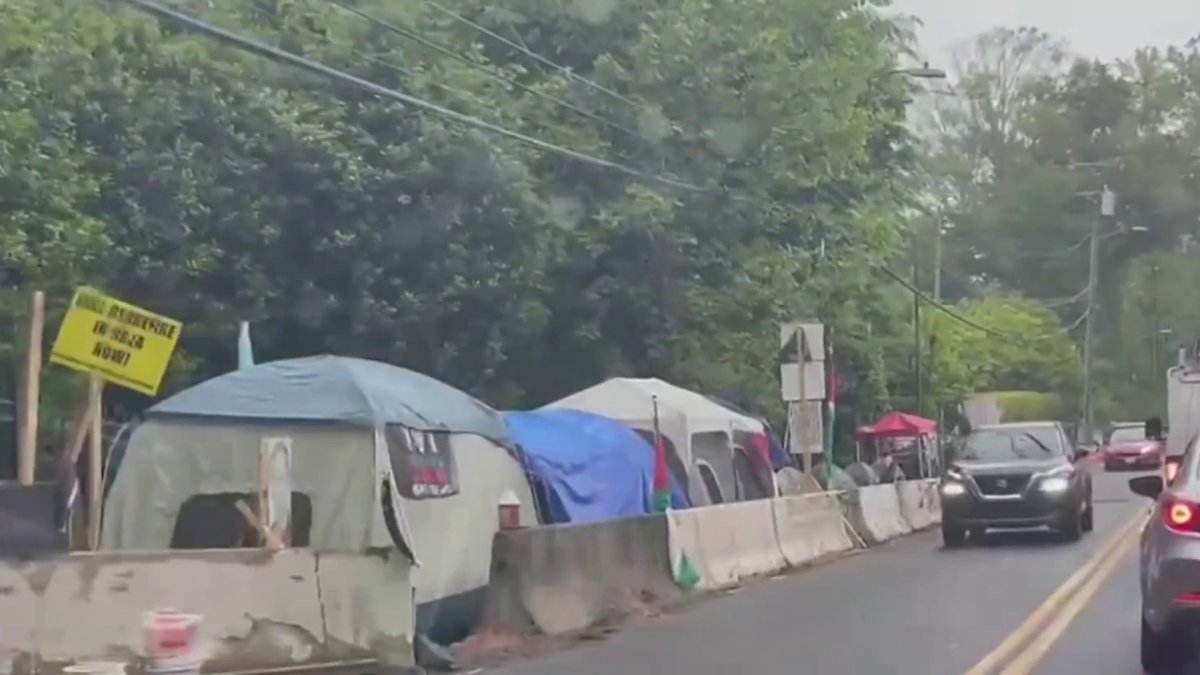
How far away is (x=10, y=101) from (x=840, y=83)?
16317 millimetres

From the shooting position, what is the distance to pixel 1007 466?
1089 inches

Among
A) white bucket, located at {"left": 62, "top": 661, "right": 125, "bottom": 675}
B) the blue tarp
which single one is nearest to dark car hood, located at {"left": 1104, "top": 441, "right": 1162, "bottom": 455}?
the blue tarp

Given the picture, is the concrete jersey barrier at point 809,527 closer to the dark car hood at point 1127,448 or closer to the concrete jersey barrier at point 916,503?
the concrete jersey barrier at point 916,503

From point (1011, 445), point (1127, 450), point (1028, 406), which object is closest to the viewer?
point (1011, 445)

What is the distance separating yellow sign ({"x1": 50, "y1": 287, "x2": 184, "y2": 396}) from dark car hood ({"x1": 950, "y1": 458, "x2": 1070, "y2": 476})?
15.1 metres

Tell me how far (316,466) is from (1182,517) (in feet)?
24.3

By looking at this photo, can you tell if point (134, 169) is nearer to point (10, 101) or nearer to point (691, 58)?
point (10, 101)

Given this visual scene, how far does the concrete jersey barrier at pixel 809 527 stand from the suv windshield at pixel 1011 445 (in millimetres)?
2028

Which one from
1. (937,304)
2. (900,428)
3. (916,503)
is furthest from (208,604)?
(937,304)

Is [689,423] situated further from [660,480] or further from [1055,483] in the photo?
[1055,483]

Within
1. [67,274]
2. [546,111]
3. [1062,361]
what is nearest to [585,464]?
[67,274]

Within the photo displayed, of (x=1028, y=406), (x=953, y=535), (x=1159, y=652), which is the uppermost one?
(x=1028, y=406)

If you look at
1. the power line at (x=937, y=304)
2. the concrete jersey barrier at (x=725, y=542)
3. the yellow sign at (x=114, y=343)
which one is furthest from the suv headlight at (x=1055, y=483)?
the yellow sign at (x=114, y=343)

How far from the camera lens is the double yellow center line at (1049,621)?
1389 cm
